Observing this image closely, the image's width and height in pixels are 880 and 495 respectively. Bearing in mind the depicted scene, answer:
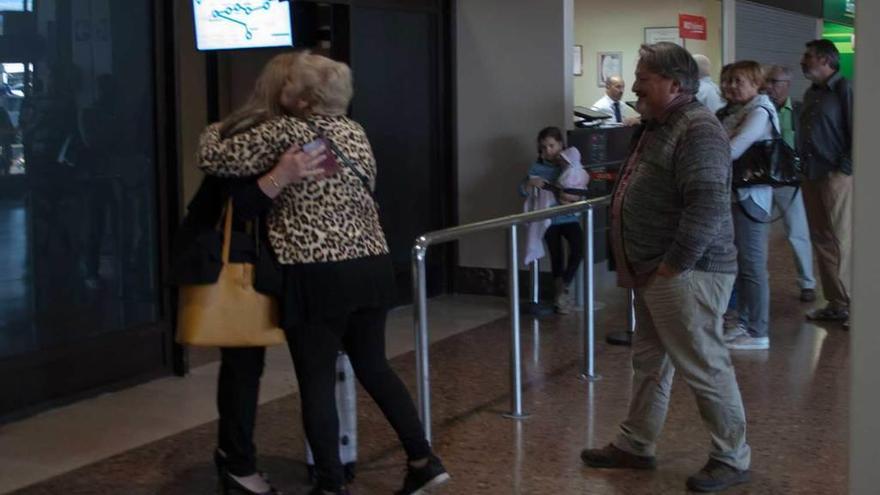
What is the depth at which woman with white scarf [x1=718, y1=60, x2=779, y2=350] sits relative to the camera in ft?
22.0

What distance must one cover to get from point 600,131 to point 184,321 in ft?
17.2

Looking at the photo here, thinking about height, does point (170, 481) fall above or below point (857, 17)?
below

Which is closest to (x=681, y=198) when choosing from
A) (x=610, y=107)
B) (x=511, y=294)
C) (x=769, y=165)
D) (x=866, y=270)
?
(x=511, y=294)

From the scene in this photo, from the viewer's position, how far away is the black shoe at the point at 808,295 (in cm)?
857

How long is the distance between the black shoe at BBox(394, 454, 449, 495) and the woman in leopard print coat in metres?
0.32

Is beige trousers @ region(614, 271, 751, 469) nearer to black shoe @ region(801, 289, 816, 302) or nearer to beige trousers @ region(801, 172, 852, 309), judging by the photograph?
beige trousers @ region(801, 172, 852, 309)

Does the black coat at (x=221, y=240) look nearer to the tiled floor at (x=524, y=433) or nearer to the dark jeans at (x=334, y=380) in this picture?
the dark jeans at (x=334, y=380)

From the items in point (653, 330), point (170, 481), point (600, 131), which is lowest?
point (170, 481)

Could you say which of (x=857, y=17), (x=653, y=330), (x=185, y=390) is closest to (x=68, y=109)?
(x=185, y=390)

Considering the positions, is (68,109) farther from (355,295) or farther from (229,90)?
(229,90)

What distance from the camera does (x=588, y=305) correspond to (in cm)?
627

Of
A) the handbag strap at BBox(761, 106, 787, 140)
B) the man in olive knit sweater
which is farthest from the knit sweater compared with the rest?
the handbag strap at BBox(761, 106, 787, 140)

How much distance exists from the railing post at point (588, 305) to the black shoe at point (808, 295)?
273 centimetres

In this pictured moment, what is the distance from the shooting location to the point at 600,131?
893 centimetres
